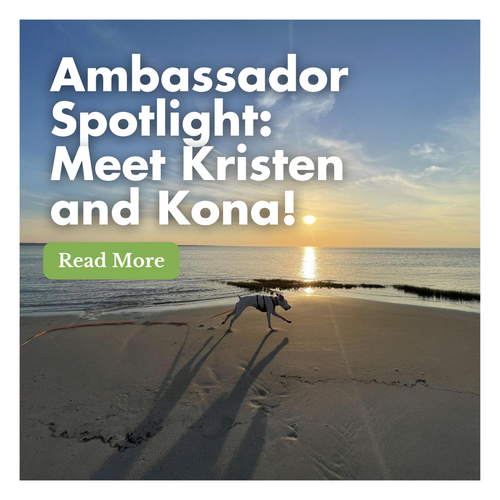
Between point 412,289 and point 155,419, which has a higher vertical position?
point 155,419

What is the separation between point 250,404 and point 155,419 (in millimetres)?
1653

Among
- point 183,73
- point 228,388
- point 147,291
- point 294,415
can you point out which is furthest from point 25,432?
point 147,291

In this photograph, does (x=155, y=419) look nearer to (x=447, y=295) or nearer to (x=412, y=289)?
(x=447, y=295)

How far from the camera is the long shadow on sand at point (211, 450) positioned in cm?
412

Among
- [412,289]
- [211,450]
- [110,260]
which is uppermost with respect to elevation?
[110,260]

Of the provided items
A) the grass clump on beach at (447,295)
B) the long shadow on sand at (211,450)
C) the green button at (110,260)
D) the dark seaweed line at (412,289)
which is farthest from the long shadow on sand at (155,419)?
the grass clump on beach at (447,295)

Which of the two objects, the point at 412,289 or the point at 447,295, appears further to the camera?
the point at 412,289

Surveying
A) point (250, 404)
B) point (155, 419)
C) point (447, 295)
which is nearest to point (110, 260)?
point (155, 419)

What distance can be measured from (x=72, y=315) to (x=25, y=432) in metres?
8.71

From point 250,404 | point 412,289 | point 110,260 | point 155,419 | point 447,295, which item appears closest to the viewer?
point 155,419

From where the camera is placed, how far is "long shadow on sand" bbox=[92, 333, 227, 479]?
4176mm

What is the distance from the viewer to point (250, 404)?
5.66 metres

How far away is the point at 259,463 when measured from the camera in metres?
4.22

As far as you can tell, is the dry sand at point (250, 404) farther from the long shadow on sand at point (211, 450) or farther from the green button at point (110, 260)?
the green button at point (110, 260)
